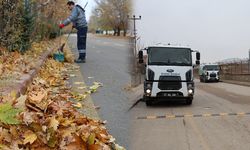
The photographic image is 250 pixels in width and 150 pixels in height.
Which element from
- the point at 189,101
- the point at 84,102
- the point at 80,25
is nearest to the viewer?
Answer: the point at 84,102

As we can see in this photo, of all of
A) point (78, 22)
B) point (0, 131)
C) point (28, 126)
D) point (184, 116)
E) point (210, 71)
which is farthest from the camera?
point (210, 71)

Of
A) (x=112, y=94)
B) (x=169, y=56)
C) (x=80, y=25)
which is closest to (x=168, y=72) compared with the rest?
(x=169, y=56)

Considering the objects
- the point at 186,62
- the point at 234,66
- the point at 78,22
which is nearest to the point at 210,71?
the point at 234,66

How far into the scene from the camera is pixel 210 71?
5912 cm

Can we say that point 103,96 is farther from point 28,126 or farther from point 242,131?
point 242,131

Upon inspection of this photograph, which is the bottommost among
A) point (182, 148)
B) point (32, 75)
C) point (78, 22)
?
point (182, 148)

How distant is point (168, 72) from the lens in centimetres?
2022

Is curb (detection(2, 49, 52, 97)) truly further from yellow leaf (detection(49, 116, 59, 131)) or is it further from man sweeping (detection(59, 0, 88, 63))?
man sweeping (detection(59, 0, 88, 63))

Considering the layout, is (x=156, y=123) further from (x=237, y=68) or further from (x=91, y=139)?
(x=237, y=68)

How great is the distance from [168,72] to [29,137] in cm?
1565

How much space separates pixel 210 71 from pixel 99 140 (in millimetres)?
54620

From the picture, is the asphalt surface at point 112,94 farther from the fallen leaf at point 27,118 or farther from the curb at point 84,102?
the fallen leaf at point 27,118

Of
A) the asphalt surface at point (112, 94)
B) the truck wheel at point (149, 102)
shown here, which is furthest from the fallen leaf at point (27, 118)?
the truck wheel at point (149, 102)

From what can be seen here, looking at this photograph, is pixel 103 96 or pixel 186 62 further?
pixel 186 62
